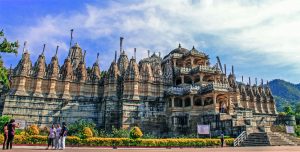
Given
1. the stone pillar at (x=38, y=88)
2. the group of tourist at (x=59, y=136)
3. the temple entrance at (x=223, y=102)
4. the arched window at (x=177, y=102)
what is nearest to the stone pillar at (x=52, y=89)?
the stone pillar at (x=38, y=88)

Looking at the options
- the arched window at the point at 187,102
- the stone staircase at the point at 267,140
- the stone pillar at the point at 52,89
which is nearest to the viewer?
the stone staircase at the point at 267,140

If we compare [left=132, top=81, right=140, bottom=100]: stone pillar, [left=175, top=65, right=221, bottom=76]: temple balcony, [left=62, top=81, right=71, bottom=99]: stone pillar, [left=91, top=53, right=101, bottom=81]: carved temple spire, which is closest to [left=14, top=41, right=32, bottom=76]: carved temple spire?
[left=62, top=81, right=71, bottom=99]: stone pillar

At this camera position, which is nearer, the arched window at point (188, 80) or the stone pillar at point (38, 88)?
the stone pillar at point (38, 88)

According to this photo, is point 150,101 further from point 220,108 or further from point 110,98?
point 220,108

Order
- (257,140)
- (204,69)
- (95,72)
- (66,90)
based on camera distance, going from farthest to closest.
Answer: (95,72) → (204,69) → (66,90) → (257,140)

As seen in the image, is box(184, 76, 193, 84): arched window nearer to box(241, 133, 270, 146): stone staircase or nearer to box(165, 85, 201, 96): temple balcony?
box(165, 85, 201, 96): temple balcony

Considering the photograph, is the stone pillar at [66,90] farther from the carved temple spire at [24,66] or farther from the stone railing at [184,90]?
the stone railing at [184,90]

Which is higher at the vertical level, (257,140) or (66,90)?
(66,90)

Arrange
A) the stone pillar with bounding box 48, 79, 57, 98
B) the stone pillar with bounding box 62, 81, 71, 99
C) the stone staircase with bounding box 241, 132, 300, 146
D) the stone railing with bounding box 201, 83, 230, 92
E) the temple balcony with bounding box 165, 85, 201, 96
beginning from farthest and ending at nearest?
1. the stone pillar with bounding box 62, 81, 71, 99
2. the stone pillar with bounding box 48, 79, 57, 98
3. the temple balcony with bounding box 165, 85, 201, 96
4. the stone railing with bounding box 201, 83, 230, 92
5. the stone staircase with bounding box 241, 132, 300, 146

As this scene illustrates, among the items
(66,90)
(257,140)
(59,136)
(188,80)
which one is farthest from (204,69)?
(59,136)

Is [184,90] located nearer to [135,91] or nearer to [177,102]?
[177,102]

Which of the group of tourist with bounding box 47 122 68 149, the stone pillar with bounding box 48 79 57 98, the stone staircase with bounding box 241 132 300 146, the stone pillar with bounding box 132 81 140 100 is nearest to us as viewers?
the group of tourist with bounding box 47 122 68 149

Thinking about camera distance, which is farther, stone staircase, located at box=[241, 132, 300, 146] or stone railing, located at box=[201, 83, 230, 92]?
stone railing, located at box=[201, 83, 230, 92]

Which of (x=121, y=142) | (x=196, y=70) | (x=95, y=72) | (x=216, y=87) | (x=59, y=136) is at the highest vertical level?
(x=196, y=70)
